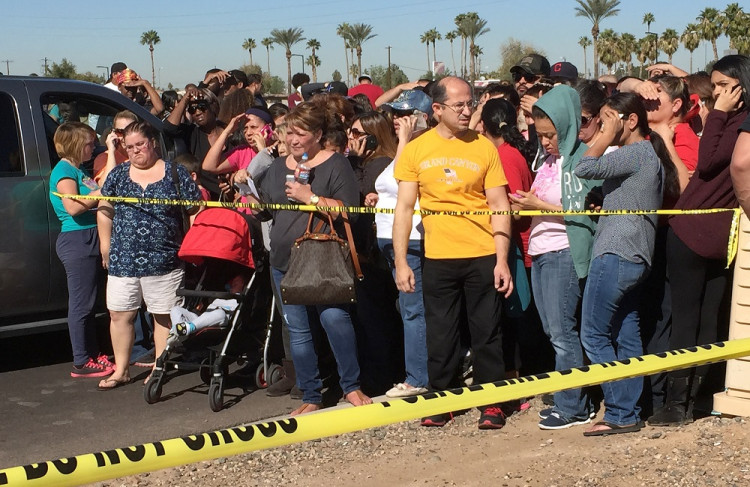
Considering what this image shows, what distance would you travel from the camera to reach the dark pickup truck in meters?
7.15

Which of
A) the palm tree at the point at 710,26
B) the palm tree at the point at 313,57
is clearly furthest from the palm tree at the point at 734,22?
the palm tree at the point at 313,57

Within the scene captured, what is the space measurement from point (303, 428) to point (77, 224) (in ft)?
15.4

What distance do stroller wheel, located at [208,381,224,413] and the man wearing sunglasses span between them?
3353 mm

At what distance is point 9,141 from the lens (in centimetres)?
726

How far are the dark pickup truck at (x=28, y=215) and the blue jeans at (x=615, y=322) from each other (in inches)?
155

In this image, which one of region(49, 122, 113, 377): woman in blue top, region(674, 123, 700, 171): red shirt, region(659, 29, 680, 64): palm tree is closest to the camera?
region(674, 123, 700, 171): red shirt

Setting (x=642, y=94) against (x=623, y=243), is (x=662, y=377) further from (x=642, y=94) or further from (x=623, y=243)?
(x=642, y=94)

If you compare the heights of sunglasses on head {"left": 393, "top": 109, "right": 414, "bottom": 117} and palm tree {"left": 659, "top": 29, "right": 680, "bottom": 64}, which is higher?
palm tree {"left": 659, "top": 29, "right": 680, "bottom": 64}

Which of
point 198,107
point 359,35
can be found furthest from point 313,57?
point 198,107

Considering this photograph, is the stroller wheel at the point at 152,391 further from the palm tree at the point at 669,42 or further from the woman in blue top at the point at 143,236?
the palm tree at the point at 669,42

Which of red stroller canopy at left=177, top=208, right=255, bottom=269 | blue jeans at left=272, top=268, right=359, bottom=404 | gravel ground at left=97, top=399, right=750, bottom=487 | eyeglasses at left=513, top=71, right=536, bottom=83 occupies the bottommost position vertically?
gravel ground at left=97, top=399, right=750, bottom=487

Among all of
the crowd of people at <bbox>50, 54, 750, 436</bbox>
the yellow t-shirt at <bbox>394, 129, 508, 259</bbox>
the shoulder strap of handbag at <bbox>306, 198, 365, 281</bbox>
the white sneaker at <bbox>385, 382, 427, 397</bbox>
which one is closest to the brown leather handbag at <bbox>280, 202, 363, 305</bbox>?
the shoulder strap of handbag at <bbox>306, 198, 365, 281</bbox>

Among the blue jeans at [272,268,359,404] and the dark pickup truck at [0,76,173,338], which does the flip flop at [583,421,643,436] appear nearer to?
the blue jeans at [272,268,359,404]

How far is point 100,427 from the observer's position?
20.7 feet
